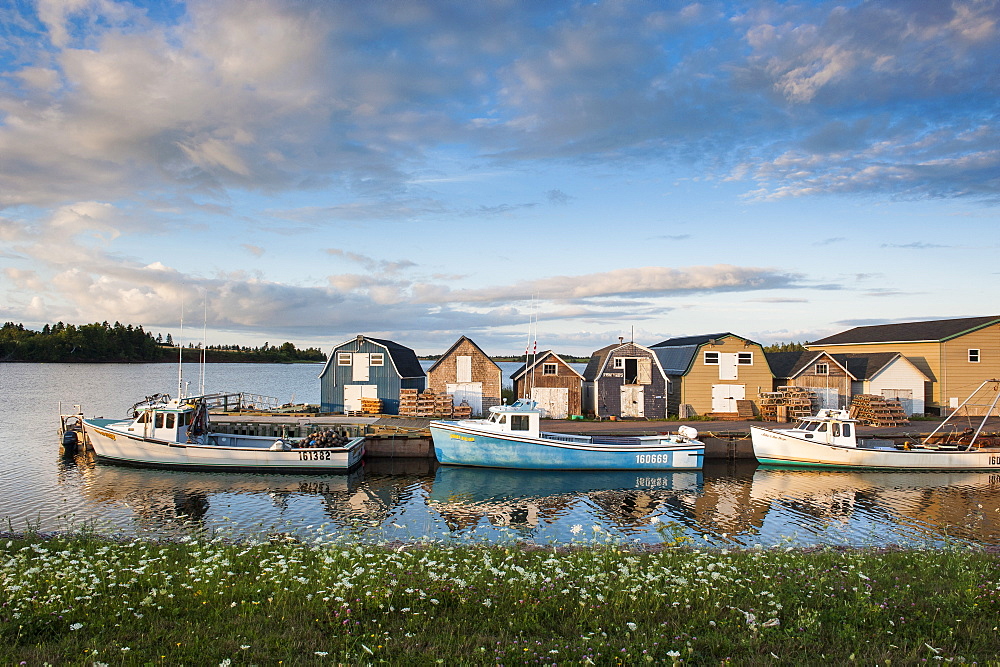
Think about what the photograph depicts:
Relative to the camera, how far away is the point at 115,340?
19100cm

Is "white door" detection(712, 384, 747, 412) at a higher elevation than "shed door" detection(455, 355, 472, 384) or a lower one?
lower

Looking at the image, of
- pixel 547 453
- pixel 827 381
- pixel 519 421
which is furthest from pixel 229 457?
pixel 827 381

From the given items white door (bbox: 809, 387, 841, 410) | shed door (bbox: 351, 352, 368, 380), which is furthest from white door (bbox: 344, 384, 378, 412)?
white door (bbox: 809, 387, 841, 410)

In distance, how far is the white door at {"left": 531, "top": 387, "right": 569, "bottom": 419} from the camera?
4581 cm

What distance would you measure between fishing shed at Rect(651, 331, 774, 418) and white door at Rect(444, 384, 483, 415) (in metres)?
15.0

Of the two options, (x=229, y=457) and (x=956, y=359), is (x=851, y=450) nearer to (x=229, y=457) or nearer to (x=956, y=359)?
(x=956, y=359)

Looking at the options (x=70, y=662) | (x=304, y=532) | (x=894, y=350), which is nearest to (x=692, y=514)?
(x=304, y=532)

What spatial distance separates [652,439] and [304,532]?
22368mm

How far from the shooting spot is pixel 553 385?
150 ft

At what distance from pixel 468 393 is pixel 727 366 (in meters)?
19.4

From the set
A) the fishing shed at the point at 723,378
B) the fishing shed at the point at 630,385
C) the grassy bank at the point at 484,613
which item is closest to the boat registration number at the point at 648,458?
the fishing shed at the point at 630,385

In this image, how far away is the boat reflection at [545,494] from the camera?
2391 centimetres

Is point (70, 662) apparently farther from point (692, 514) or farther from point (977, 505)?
point (977, 505)

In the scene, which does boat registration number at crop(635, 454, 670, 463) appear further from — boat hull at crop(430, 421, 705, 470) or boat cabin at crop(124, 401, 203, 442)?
boat cabin at crop(124, 401, 203, 442)
